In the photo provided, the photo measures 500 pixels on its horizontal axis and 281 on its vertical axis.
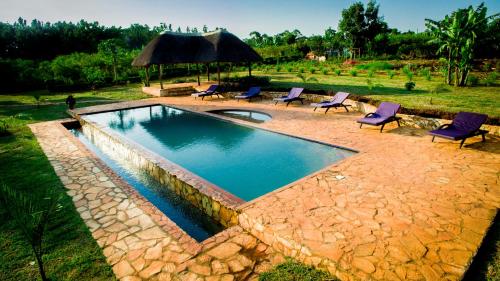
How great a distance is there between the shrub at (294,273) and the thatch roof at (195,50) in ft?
53.0

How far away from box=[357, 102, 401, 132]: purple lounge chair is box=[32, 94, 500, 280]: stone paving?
1979 millimetres

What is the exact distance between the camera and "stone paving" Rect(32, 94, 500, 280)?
358cm

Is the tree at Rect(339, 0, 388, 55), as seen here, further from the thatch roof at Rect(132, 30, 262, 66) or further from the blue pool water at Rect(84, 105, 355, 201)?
the blue pool water at Rect(84, 105, 355, 201)

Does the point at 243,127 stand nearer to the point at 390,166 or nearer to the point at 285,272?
the point at 390,166

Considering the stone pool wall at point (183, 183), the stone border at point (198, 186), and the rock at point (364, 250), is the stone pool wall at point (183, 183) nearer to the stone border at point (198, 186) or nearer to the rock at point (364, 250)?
the stone border at point (198, 186)

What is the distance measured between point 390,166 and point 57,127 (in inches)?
476

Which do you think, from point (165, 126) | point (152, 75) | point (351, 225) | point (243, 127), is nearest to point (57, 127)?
point (165, 126)

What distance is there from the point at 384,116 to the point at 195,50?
580 inches

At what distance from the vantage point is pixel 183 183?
596 cm

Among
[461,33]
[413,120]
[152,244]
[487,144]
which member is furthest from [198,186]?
[461,33]

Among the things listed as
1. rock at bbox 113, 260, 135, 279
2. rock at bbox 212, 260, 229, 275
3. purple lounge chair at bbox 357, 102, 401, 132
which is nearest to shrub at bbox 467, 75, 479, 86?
purple lounge chair at bbox 357, 102, 401, 132

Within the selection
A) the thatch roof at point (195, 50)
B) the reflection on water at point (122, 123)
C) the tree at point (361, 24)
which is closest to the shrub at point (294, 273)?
the reflection on water at point (122, 123)

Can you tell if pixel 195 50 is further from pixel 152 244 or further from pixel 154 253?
pixel 154 253

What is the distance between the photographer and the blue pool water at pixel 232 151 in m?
6.81
